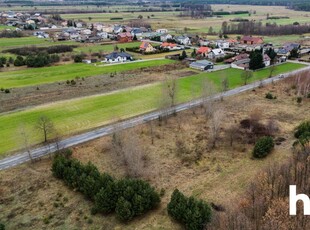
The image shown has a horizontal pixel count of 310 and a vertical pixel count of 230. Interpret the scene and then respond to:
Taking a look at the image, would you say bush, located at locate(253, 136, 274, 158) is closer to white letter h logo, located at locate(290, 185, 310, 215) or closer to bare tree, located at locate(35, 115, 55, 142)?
white letter h logo, located at locate(290, 185, 310, 215)

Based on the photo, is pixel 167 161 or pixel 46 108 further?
pixel 46 108

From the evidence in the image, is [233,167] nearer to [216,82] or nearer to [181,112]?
[181,112]

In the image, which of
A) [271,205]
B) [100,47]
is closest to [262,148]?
[271,205]

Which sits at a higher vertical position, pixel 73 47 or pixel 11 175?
pixel 73 47

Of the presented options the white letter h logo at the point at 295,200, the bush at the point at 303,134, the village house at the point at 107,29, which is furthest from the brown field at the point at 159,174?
the village house at the point at 107,29

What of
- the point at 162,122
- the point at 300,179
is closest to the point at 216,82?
the point at 162,122

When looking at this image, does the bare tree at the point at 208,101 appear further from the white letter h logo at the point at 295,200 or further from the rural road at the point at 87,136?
the white letter h logo at the point at 295,200
